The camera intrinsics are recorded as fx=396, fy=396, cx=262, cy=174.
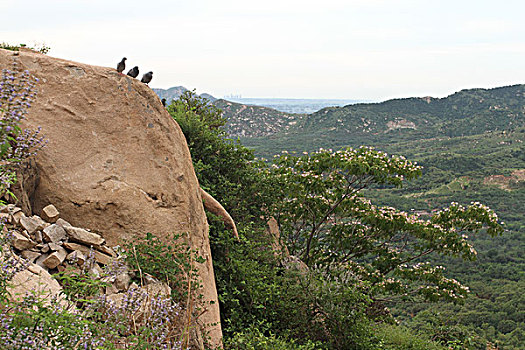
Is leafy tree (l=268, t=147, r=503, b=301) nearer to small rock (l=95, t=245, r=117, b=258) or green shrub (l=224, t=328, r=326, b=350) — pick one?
green shrub (l=224, t=328, r=326, b=350)

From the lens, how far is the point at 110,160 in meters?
5.07

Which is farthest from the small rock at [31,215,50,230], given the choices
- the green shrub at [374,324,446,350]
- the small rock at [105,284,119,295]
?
the green shrub at [374,324,446,350]

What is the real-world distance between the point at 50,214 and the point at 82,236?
1.51ft

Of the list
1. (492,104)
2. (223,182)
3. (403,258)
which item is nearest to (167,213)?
(223,182)

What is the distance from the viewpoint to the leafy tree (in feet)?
33.7

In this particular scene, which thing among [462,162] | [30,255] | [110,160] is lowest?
[462,162]

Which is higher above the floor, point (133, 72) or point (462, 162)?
point (133, 72)

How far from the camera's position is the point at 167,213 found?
514 cm

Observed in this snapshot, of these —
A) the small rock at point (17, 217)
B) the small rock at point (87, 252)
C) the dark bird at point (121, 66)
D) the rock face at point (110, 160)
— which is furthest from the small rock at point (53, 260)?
the dark bird at point (121, 66)

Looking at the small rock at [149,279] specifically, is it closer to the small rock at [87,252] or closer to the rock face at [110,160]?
the small rock at [87,252]

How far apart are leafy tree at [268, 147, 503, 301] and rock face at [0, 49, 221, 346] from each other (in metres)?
4.64

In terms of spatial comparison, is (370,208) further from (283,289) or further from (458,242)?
(283,289)

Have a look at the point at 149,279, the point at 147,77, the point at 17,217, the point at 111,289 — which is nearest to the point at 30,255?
the point at 17,217

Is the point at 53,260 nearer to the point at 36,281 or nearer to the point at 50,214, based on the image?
the point at 36,281
